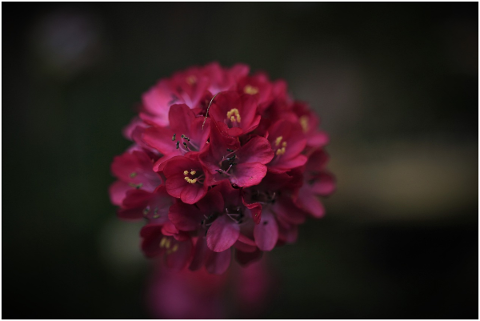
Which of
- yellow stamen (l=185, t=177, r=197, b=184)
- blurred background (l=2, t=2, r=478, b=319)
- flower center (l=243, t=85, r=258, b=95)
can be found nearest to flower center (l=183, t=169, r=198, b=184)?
yellow stamen (l=185, t=177, r=197, b=184)

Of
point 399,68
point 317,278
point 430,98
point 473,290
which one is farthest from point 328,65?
point 473,290

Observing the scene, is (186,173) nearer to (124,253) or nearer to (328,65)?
(124,253)

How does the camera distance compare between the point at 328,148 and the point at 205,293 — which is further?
the point at 328,148

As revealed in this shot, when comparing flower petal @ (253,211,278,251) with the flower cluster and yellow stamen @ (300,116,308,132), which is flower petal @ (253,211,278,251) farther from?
yellow stamen @ (300,116,308,132)

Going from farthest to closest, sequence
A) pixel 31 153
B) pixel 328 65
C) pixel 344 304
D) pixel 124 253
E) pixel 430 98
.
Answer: pixel 328 65
pixel 430 98
pixel 31 153
pixel 344 304
pixel 124 253

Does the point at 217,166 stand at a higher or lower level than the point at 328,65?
lower

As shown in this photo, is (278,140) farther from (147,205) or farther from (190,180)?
(147,205)

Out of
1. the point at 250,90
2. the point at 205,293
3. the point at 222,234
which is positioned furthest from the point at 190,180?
the point at 205,293

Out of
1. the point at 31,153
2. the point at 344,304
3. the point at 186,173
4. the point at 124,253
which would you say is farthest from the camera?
the point at 31,153
